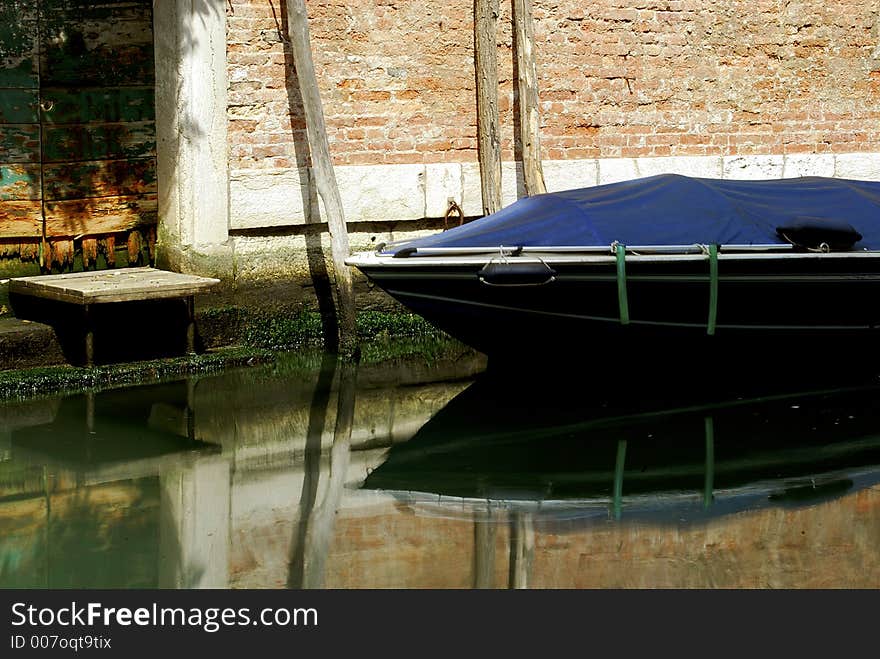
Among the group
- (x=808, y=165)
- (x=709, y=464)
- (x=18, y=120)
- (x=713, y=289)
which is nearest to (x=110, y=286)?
(x=18, y=120)

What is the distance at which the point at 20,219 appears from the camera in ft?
26.6

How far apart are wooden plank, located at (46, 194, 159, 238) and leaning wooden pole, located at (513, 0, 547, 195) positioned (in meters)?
2.55

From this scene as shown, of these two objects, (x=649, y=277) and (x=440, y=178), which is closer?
(x=649, y=277)

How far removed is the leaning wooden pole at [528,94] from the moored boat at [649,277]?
161 cm

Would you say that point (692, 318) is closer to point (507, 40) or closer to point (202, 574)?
point (507, 40)

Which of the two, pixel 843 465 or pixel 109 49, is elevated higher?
pixel 109 49

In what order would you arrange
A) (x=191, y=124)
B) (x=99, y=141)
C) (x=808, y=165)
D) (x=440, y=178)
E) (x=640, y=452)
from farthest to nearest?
1. (x=808, y=165)
2. (x=440, y=178)
3. (x=99, y=141)
4. (x=191, y=124)
5. (x=640, y=452)

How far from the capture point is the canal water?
4.78 m

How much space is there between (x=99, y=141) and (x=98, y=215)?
0.45 meters

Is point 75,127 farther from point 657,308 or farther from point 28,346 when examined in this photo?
point 657,308

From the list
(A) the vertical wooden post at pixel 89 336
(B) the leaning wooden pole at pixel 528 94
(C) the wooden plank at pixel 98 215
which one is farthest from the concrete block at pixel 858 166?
(A) the vertical wooden post at pixel 89 336

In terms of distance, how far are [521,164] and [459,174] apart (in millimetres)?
520
